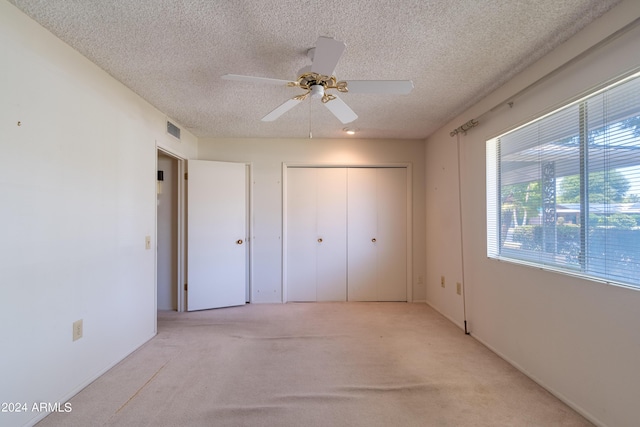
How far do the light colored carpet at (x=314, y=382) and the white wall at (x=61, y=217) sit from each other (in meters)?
0.30

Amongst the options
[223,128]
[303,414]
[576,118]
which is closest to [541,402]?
[303,414]

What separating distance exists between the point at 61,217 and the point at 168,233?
1911mm

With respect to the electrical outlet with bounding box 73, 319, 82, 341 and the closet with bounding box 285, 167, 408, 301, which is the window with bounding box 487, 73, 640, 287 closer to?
the closet with bounding box 285, 167, 408, 301

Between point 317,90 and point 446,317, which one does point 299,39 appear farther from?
point 446,317

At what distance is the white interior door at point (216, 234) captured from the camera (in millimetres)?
3438

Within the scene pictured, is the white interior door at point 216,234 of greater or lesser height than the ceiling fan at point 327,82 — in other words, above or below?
below

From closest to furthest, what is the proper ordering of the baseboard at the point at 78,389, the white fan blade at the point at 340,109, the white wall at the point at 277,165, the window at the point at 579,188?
the window at the point at 579,188
the baseboard at the point at 78,389
the white fan blade at the point at 340,109
the white wall at the point at 277,165

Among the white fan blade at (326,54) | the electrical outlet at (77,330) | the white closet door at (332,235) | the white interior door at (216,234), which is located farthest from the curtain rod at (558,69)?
the electrical outlet at (77,330)

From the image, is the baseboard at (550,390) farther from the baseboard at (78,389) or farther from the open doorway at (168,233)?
the open doorway at (168,233)

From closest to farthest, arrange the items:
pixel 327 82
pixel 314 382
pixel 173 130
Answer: pixel 327 82
pixel 314 382
pixel 173 130

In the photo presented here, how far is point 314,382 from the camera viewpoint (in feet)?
6.24

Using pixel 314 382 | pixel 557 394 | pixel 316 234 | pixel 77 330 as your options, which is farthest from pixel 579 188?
pixel 77 330

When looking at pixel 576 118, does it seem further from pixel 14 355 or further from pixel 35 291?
pixel 14 355

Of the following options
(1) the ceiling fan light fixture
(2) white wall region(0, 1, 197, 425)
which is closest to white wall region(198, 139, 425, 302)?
(2) white wall region(0, 1, 197, 425)
